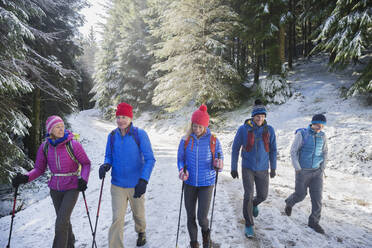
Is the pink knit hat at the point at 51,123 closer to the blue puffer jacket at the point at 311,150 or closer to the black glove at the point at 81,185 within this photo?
the black glove at the point at 81,185

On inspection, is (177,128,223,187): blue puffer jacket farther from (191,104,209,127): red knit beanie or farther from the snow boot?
the snow boot

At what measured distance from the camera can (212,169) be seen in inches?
131

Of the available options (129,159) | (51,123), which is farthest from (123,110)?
(51,123)

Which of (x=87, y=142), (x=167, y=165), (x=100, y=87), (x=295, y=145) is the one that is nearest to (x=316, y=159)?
(x=295, y=145)

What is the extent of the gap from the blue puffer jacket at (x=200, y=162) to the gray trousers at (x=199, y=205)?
0.11m

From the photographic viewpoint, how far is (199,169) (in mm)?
3250

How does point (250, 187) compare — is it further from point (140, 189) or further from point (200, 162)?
point (140, 189)

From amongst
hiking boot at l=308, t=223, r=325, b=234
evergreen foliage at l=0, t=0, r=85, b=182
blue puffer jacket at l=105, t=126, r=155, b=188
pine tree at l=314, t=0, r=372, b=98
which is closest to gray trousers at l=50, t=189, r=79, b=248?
blue puffer jacket at l=105, t=126, r=155, b=188

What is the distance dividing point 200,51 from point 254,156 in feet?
35.7

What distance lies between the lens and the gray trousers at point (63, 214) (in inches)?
119

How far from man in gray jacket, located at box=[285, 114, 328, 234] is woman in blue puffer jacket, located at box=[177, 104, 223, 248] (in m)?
2.03

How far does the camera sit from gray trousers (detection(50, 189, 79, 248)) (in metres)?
3.02

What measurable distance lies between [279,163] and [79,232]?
752 cm

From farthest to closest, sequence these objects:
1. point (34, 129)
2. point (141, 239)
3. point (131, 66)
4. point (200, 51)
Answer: point (131, 66), point (200, 51), point (34, 129), point (141, 239)
